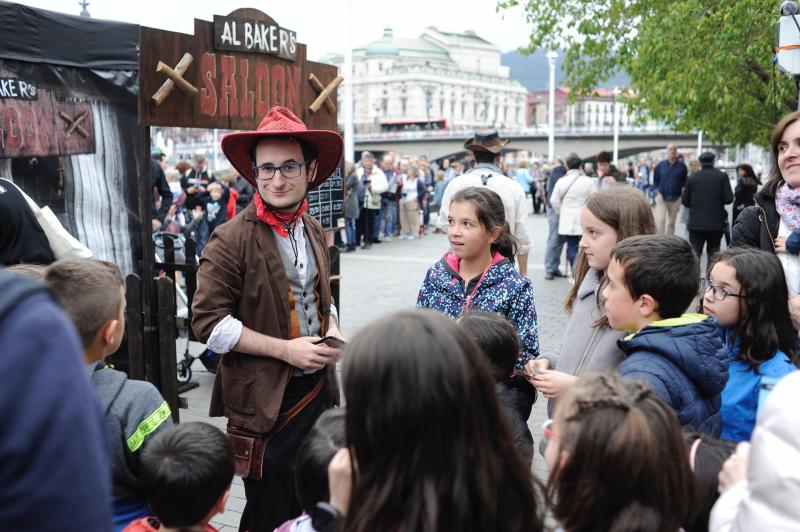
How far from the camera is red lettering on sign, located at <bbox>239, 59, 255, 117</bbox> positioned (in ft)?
15.1

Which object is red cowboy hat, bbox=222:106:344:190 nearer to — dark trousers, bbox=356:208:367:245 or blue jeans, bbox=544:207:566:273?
blue jeans, bbox=544:207:566:273

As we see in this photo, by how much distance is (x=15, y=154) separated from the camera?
510cm

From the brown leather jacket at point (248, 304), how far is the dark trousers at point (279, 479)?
126 millimetres

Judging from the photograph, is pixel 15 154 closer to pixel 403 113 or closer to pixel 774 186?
pixel 774 186

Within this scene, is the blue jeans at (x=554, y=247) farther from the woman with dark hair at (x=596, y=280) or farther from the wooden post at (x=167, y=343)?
the woman with dark hair at (x=596, y=280)

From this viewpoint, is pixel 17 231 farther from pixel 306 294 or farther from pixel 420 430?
pixel 420 430

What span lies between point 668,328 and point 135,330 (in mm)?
3476

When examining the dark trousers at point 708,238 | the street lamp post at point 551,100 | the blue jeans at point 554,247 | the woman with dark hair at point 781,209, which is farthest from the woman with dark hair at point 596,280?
the street lamp post at point 551,100

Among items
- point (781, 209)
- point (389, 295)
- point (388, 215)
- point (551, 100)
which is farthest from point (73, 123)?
point (551, 100)

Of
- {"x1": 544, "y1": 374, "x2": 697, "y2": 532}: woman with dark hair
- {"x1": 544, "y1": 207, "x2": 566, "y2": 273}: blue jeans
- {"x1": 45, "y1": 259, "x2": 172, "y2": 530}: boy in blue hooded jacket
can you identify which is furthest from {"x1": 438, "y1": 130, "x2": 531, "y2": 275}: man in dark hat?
{"x1": 544, "y1": 374, "x2": 697, "y2": 532}: woman with dark hair

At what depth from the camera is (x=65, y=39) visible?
519 cm

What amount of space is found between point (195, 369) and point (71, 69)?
2.99m

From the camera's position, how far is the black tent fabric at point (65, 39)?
4.81 m

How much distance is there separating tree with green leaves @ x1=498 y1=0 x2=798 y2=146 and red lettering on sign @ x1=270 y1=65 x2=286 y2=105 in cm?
693
